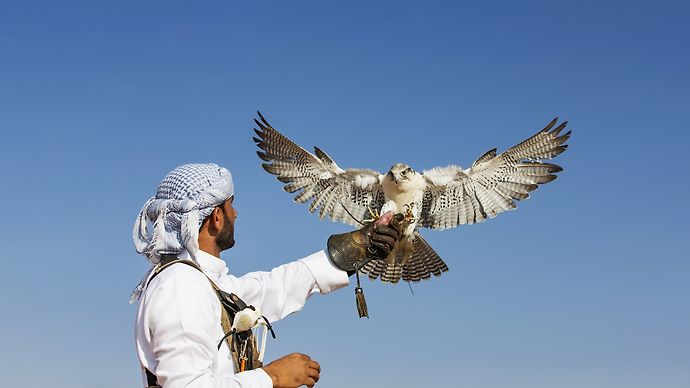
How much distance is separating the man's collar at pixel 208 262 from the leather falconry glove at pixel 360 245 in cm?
55

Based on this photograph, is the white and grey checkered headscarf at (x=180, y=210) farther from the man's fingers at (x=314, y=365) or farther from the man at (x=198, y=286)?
the man's fingers at (x=314, y=365)

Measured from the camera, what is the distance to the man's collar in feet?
9.10

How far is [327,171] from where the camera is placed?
9.26 metres

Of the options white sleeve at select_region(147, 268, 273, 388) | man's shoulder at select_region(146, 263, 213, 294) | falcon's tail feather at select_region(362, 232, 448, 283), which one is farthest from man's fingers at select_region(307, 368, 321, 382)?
falcon's tail feather at select_region(362, 232, 448, 283)

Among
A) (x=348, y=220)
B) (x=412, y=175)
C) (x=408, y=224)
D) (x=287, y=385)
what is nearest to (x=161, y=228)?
(x=287, y=385)

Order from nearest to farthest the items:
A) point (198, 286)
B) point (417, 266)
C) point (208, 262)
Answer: point (198, 286)
point (208, 262)
point (417, 266)

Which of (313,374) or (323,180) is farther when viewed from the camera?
(323,180)

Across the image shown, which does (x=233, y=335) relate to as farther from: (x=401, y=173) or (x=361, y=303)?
(x=401, y=173)

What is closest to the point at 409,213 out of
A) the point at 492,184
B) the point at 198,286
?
the point at 492,184

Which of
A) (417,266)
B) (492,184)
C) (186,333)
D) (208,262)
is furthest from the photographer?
(492,184)

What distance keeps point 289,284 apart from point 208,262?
520 millimetres

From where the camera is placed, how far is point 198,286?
8.48ft

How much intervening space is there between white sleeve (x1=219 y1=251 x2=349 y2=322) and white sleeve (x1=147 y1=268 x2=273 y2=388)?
0.65 m

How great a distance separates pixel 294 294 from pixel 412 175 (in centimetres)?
531
